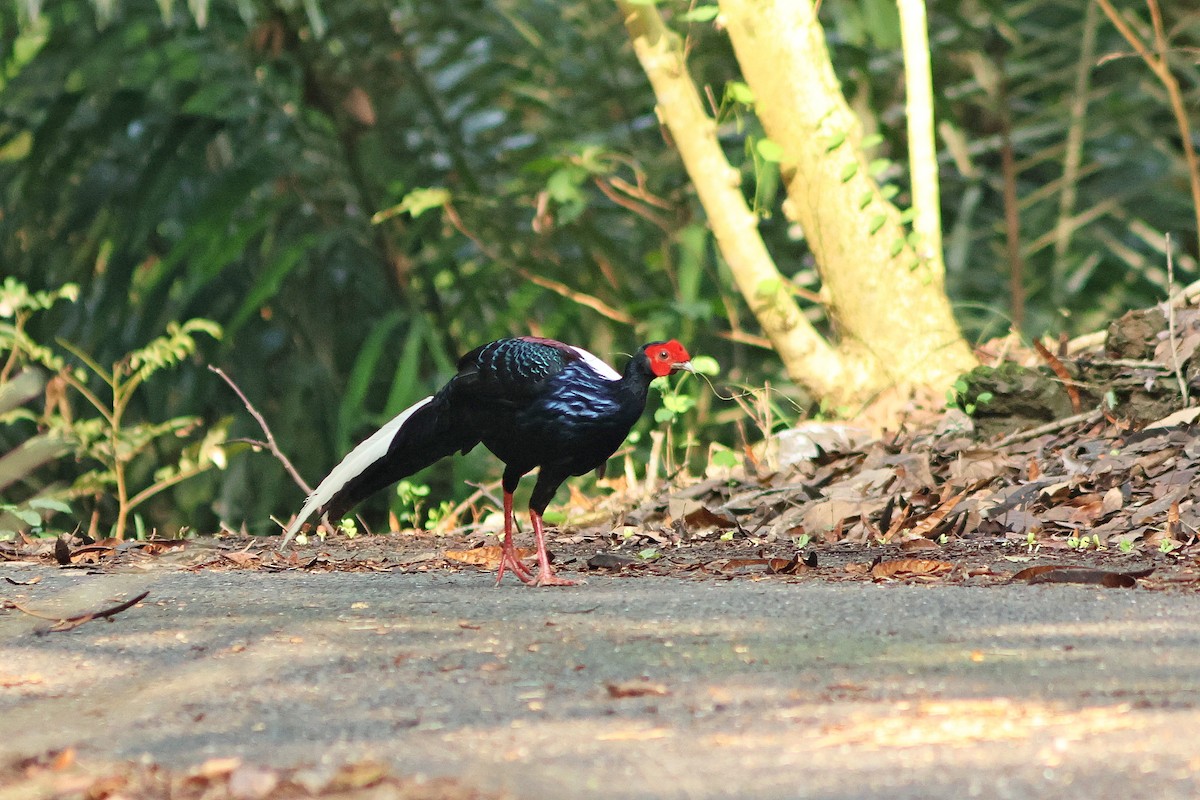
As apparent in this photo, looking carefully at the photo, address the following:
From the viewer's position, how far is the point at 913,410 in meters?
5.49

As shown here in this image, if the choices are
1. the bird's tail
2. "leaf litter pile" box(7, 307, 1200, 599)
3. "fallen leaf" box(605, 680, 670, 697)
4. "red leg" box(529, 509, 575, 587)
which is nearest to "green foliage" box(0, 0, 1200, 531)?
"leaf litter pile" box(7, 307, 1200, 599)

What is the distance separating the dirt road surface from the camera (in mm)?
1716

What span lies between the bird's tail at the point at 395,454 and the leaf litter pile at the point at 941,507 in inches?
7.3

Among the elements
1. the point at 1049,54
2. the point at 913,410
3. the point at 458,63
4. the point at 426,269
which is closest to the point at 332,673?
the point at 913,410

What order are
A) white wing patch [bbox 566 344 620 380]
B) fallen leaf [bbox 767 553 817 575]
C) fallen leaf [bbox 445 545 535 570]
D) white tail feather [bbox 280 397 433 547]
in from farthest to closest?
1. fallen leaf [bbox 445 545 535 570]
2. white tail feather [bbox 280 397 433 547]
3. white wing patch [bbox 566 344 620 380]
4. fallen leaf [bbox 767 553 817 575]

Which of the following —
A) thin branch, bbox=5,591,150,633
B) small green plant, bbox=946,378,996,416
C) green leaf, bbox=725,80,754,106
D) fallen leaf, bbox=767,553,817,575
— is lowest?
fallen leaf, bbox=767,553,817,575

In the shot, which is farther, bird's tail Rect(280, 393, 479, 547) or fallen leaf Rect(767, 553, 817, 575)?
bird's tail Rect(280, 393, 479, 547)

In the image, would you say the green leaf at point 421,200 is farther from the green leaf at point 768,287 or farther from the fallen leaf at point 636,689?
the fallen leaf at point 636,689

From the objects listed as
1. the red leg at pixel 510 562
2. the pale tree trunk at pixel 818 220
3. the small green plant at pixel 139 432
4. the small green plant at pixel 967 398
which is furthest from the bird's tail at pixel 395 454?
the pale tree trunk at pixel 818 220

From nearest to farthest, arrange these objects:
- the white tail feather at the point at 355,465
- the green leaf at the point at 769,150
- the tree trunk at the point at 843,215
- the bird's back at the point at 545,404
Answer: the bird's back at the point at 545,404 → the white tail feather at the point at 355,465 → the tree trunk at the point at 843,215 → the green leaf at the point at 769,150

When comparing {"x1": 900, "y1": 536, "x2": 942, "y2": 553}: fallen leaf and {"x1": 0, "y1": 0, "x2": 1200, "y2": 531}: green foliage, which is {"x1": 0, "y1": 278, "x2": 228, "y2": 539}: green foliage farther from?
{"x1": 900, "y1": 536, "x2": 942, "y2": 553}: fallen leaf

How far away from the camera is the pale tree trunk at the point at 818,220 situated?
5.61 metres

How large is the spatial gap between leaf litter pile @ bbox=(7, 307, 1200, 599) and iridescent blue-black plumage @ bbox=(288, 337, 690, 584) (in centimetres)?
24

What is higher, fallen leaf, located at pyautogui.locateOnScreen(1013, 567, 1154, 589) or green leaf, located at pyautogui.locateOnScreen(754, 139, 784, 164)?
green leaf, located at pyautogui.locateOnScreen(754, 139, 784, 164)
